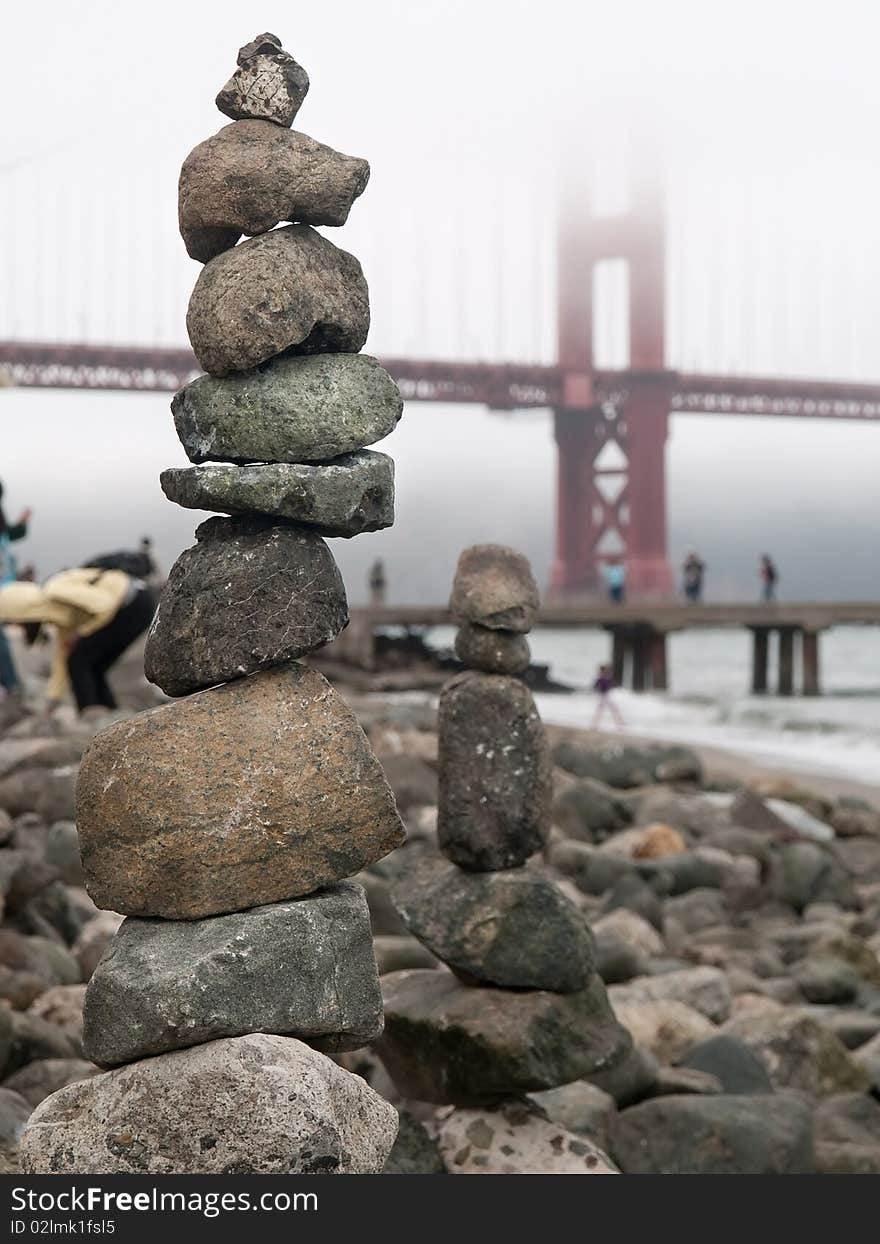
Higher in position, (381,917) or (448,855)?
(448,855)

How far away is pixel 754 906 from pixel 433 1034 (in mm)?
4685

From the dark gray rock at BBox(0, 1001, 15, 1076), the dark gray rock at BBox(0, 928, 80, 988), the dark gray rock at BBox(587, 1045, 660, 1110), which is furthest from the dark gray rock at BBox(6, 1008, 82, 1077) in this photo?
the dark gray rock at BBox(587, 1045, 660, 1110)

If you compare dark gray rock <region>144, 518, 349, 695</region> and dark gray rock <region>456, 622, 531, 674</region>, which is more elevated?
dark gray rock <region>144, 518, 349, 695</region>

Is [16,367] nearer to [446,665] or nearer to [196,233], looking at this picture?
[446,665]

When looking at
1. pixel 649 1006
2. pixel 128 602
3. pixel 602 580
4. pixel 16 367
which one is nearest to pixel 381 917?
pixel 649 1006

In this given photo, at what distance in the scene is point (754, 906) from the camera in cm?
851

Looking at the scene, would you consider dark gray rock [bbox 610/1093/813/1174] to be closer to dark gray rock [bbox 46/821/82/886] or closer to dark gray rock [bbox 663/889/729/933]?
dark gray rock [bbox 663/889/729/933]

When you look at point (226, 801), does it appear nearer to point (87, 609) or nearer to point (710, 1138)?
point (710, 1138)

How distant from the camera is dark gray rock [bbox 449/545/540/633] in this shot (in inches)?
167

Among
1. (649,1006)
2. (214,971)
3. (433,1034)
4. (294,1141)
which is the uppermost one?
(214,971)

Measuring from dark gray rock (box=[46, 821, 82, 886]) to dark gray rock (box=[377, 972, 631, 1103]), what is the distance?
10.2ft

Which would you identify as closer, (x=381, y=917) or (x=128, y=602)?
(x=381, y=917)

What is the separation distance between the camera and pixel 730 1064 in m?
5.07

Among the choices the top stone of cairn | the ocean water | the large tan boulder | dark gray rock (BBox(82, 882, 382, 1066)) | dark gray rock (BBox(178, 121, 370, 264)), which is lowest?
the ocean water
